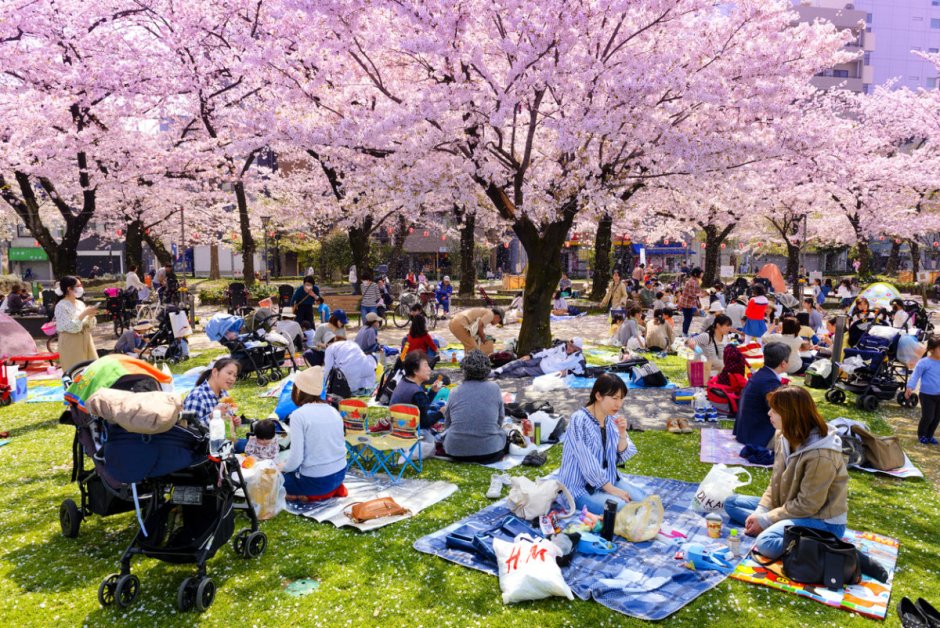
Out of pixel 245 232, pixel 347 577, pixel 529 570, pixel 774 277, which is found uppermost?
pixel 245 232

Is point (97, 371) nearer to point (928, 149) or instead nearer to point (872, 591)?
point (872, 591)

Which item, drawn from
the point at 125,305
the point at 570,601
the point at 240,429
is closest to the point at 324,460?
the point at 570,601

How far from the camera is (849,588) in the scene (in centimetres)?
454

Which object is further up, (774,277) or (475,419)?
(774,277)

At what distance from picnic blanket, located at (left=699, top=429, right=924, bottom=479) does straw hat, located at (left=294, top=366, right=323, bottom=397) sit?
446 cm

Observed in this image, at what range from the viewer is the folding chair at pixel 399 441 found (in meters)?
6.88

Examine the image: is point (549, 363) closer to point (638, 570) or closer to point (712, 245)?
point (638, 570)

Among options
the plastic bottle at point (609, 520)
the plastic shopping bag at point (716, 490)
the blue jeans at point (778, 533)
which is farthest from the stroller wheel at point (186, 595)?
the plastic shopping bag at point (716, 490)

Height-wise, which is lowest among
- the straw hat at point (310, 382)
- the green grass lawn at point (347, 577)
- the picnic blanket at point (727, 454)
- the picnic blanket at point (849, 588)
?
the green grass lawn at point (347, 577)

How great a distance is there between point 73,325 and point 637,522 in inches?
333

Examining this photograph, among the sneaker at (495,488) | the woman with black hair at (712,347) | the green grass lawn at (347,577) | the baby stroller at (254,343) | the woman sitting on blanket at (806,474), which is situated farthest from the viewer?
the baby stroller at (254,343)

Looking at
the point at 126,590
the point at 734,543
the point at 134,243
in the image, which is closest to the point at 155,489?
the point at 126,590

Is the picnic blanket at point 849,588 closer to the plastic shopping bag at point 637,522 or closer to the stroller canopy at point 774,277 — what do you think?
the plastic shopping bag at point 637,522

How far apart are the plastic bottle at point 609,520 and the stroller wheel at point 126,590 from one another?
135 inches
